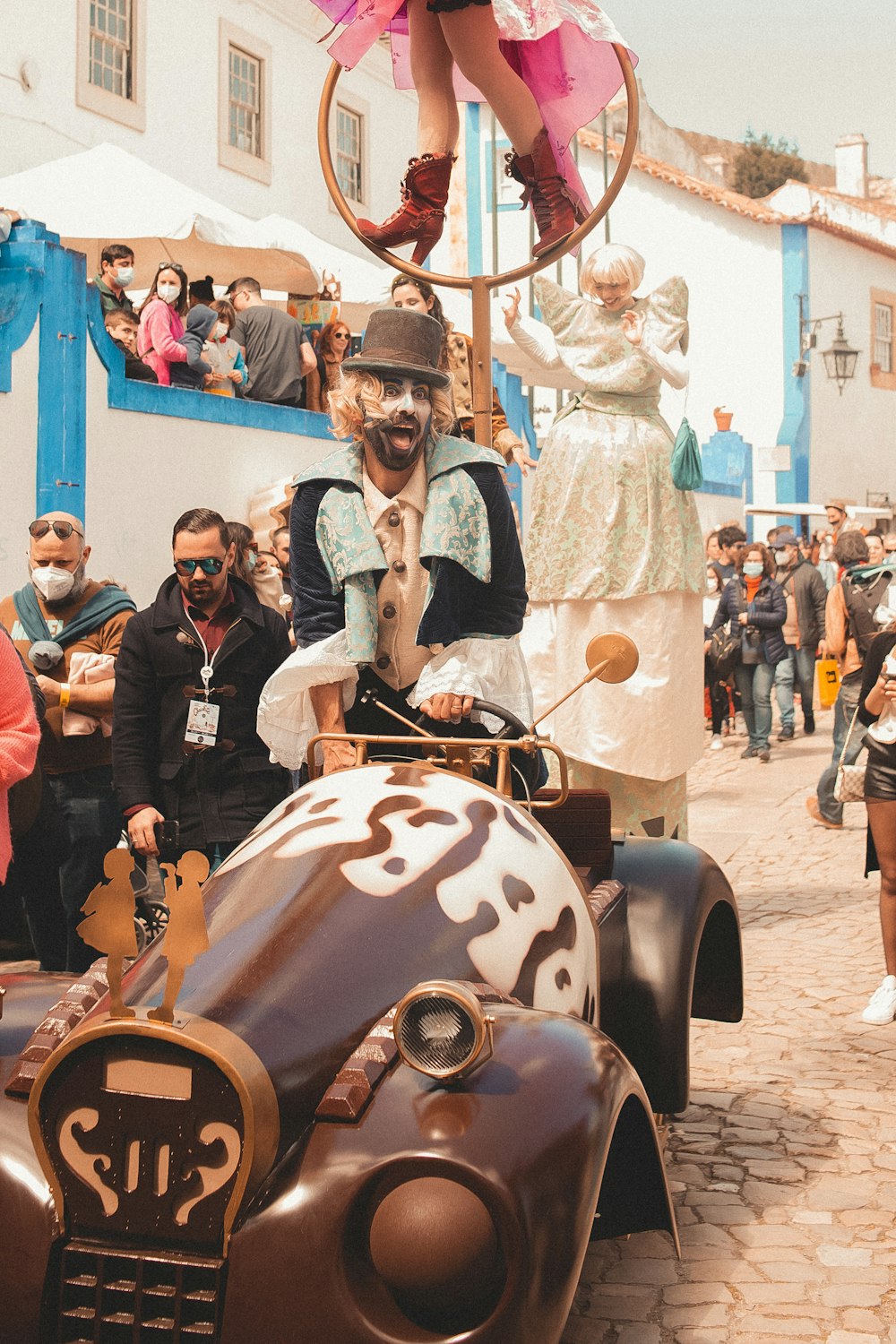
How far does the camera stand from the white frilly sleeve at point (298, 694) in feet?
13.4

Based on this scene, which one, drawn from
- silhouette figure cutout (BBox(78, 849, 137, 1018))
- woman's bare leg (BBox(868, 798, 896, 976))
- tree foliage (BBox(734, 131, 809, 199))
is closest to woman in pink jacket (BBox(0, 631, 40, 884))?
silhouette figure cutout (BBox(78, 849, 137, 1018))

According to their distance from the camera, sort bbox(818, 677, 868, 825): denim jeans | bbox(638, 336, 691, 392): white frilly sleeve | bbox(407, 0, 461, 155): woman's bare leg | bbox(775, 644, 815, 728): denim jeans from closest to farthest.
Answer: bbox(407, 0, 461, 155): woman's bare leg
bbox(638, 336, 691, 392): white frilly sleeve
bbox(818, 677, 868, 825): denim jeans
bbox(775, 644, 815, 728): denim jeans

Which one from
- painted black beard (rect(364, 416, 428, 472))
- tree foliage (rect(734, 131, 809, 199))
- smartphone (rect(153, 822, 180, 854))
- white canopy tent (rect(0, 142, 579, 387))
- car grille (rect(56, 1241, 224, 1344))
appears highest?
tree foliage (rect(734, 131, 809, 199))

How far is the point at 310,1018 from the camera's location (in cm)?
267

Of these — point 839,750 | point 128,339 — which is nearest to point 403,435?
point 128,339

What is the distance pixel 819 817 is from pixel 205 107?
41.7 feet

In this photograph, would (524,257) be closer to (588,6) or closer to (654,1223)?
(588,6)

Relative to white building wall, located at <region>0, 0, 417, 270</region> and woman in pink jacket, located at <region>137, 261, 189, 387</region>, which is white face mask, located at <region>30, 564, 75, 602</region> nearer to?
woman in pink jacket, located at <region>137, 261, 189, 387</region>

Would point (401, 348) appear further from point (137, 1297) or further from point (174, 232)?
point (174, 232)

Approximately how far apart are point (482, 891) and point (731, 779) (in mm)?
10271

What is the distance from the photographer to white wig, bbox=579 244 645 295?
6730 mm

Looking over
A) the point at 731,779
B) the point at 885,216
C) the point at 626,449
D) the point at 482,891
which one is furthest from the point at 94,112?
the point at 885,216

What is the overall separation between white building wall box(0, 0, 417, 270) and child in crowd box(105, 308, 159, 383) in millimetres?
2124

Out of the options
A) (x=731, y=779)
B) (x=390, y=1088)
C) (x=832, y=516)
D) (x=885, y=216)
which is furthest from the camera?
(x=885, y=216)
